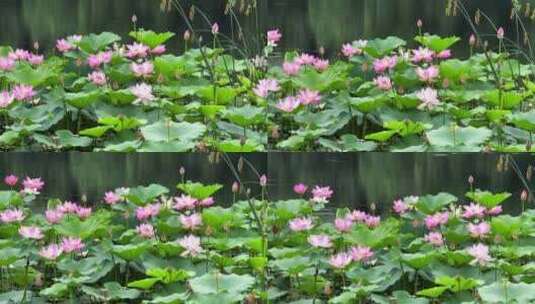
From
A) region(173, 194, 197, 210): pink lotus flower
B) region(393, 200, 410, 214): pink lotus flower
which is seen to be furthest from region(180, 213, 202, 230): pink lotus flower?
region(393, 200, 410, 214): pink lotus flower

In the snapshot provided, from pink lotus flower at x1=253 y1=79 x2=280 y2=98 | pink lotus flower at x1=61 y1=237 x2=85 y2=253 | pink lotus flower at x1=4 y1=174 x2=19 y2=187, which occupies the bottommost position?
pink lotus flower at x1=61 y1=237 x2=85 y2=253

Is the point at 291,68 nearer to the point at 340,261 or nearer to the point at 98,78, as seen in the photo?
the point at 98,78

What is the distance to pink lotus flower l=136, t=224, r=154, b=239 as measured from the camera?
379 centimetres

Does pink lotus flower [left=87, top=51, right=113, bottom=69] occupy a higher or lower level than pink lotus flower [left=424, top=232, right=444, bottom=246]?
higher

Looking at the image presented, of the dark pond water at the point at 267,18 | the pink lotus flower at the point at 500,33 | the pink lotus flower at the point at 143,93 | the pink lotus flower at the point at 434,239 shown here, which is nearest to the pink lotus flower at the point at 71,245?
the pink lotus flower at the point at 143,93

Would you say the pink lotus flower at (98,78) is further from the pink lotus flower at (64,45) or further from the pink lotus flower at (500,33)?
the pink lotus flower at (500,33)

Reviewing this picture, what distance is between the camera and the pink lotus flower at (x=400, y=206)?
3.78m

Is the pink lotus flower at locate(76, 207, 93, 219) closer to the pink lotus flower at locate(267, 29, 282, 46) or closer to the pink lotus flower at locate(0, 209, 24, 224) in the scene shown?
the pink lotus flower at locate(0, 209, 24, 224)

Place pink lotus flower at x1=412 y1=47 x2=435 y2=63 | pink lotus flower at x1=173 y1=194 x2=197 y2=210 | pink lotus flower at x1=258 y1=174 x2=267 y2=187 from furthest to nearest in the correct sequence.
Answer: pink lotus flower at x1=412 y1=47 x2=435 y2=63
pink lotus flower at x1=173 y1=194 x2=197 y2=210
pink lotus flower at x1=258 y1=174 x2=267 y2=187

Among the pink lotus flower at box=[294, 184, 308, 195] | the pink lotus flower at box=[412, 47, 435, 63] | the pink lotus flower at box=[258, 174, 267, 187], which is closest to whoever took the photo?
the pink lotus flower at box=[258, 174, 267, 187]

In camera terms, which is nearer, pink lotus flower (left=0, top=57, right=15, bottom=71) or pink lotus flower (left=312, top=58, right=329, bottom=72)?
pink lotus flower (left=312, top=58, right=329, bottom=72)

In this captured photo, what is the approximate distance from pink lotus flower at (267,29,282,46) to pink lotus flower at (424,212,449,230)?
0.79 metres

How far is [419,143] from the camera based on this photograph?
3.94 m

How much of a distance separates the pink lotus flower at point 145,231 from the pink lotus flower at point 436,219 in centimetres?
88
